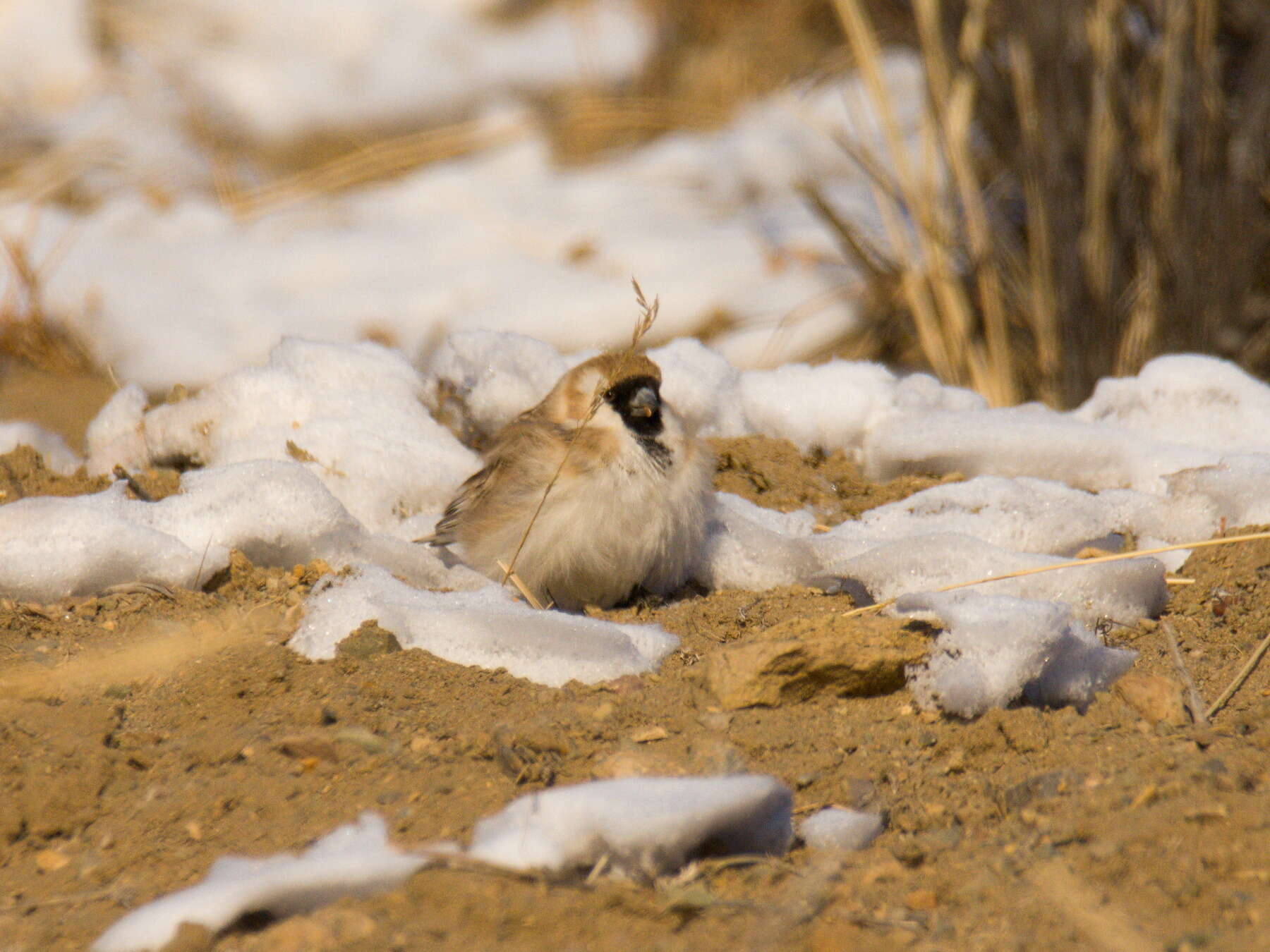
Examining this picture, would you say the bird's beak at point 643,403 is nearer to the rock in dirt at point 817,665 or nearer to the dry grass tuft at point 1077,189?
the rock in dirt at point 817,665

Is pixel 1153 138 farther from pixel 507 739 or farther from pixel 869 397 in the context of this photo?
pixel 507 739

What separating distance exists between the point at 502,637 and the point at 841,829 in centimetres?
87

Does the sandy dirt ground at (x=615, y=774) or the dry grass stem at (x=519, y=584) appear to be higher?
the sandy dirt ground at (x=615, y=774)

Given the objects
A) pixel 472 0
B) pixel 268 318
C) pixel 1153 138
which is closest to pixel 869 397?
pixel 1153 138

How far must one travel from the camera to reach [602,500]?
2.90 metres

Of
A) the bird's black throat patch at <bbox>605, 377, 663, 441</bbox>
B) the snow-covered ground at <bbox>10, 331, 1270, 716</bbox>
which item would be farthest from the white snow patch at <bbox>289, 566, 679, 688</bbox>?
the bird's black throat patch at <bbox>605, 377, 663, 441</bbox>

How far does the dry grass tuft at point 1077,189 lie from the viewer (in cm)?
423

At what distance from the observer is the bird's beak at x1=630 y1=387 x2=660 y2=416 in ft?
9.73

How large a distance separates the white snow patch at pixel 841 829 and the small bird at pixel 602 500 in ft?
3.61

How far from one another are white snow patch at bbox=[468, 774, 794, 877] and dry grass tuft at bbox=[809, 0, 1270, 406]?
3.03 metres

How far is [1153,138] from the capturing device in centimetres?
430

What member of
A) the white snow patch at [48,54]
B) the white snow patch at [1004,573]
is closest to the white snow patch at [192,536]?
the white snow patch at [1004,573]

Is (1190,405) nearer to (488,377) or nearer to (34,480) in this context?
(488,377)

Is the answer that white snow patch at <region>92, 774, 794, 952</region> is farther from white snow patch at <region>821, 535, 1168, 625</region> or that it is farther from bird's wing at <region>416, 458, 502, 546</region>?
bird's wing at <region>416, 458, 502, 546</region>
